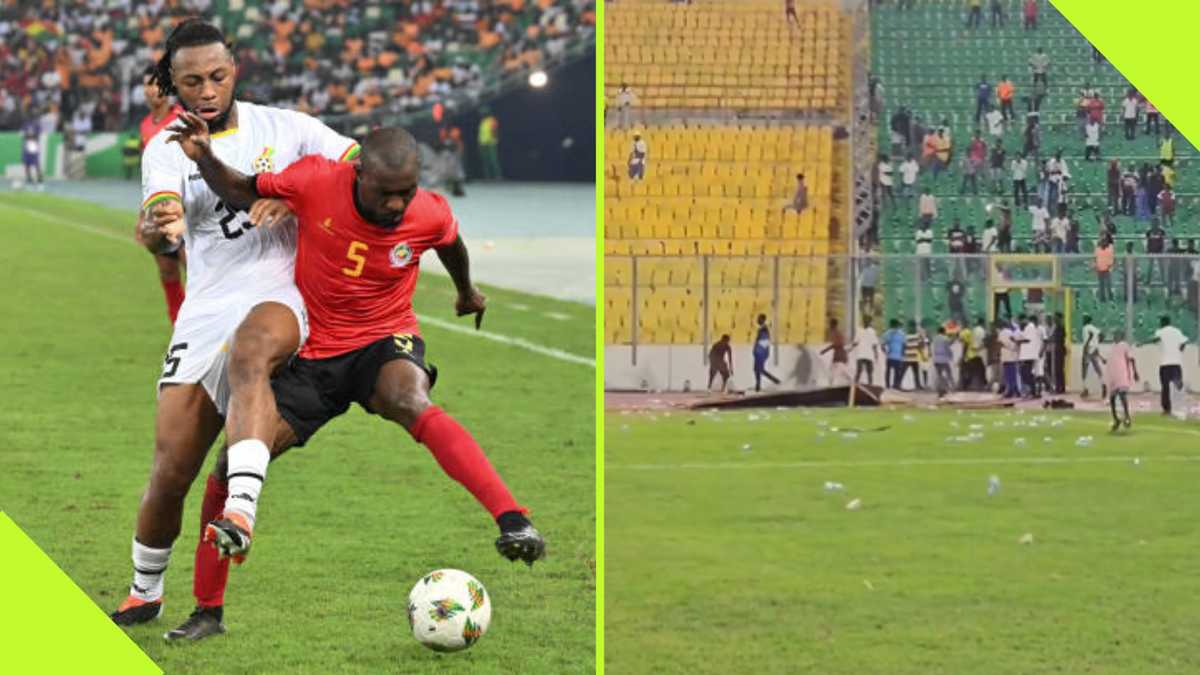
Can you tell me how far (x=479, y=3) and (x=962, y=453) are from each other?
9.67 meters

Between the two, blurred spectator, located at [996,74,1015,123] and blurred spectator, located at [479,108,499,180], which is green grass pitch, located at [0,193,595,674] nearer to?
blurred spectator, located at [996,74,1015,123]

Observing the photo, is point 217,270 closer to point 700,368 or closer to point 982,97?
point 700,368

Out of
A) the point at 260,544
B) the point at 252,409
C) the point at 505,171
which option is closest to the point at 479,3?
the point at 505,171

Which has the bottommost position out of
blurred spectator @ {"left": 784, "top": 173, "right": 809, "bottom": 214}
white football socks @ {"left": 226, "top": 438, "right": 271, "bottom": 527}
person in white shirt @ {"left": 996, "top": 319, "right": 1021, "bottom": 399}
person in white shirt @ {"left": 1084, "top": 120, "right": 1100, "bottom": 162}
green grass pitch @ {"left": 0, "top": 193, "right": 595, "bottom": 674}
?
person in white shirt @ {"left": 996, "top": 319, "right": 1021, "bottom": 399}

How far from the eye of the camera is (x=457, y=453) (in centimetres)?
397

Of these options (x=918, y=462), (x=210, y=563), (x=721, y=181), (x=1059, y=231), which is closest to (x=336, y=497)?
(x=210, y=563)

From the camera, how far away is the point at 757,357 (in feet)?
51.7

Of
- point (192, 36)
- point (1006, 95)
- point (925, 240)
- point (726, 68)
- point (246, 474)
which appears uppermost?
point (726, 68)

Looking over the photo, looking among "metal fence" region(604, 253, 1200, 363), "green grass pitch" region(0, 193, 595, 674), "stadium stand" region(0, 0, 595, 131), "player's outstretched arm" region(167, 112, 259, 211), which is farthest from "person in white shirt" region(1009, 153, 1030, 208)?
"player's outstretched arm" region(167, 112, 259, 211)

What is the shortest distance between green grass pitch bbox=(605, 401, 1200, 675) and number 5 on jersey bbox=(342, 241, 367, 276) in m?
4.47

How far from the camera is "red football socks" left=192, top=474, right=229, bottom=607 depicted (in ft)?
13.8

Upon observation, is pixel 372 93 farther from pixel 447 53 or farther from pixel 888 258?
pixel 888 258

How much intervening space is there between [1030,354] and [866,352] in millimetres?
1493

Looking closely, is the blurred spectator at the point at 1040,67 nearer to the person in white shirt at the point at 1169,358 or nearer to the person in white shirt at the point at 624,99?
the person in white shirt at the point at 1169,358
